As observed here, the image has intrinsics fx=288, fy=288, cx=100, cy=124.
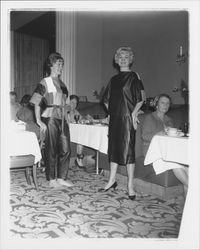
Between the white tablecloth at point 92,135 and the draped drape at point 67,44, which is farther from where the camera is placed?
the draped drape at point 67,44

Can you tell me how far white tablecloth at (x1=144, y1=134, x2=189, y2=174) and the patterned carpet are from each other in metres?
0.48

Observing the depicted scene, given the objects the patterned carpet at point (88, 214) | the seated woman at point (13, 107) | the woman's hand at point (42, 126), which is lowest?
the patterned carpet at point (88, 214)

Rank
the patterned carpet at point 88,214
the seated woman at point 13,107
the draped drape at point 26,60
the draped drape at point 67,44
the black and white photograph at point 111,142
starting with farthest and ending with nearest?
the draped drape at point 26,60 < the draped drape at point 67,44 < the seated woman at point 13,107 < the patterned carpet at point 88,214 < the black and white photograph at point 111,142

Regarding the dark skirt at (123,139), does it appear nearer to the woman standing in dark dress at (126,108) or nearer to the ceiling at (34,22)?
the woman standing in dark dress at (126,108)

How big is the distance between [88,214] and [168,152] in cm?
94

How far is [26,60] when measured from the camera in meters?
10.6

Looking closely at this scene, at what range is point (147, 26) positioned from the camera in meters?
5.87

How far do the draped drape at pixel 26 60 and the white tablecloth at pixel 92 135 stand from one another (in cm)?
633

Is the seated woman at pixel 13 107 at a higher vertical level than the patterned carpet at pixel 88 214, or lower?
higher

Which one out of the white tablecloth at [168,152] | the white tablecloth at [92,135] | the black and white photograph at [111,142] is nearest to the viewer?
the black and white photograph at [111,142]

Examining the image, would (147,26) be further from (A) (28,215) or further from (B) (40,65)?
(B) (40,65)

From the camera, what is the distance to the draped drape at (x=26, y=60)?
1019cm

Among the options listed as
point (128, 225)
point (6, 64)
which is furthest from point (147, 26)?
point (6, 64)

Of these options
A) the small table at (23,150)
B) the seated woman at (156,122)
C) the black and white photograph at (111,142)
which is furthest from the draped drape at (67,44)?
the small table at (23,150)
